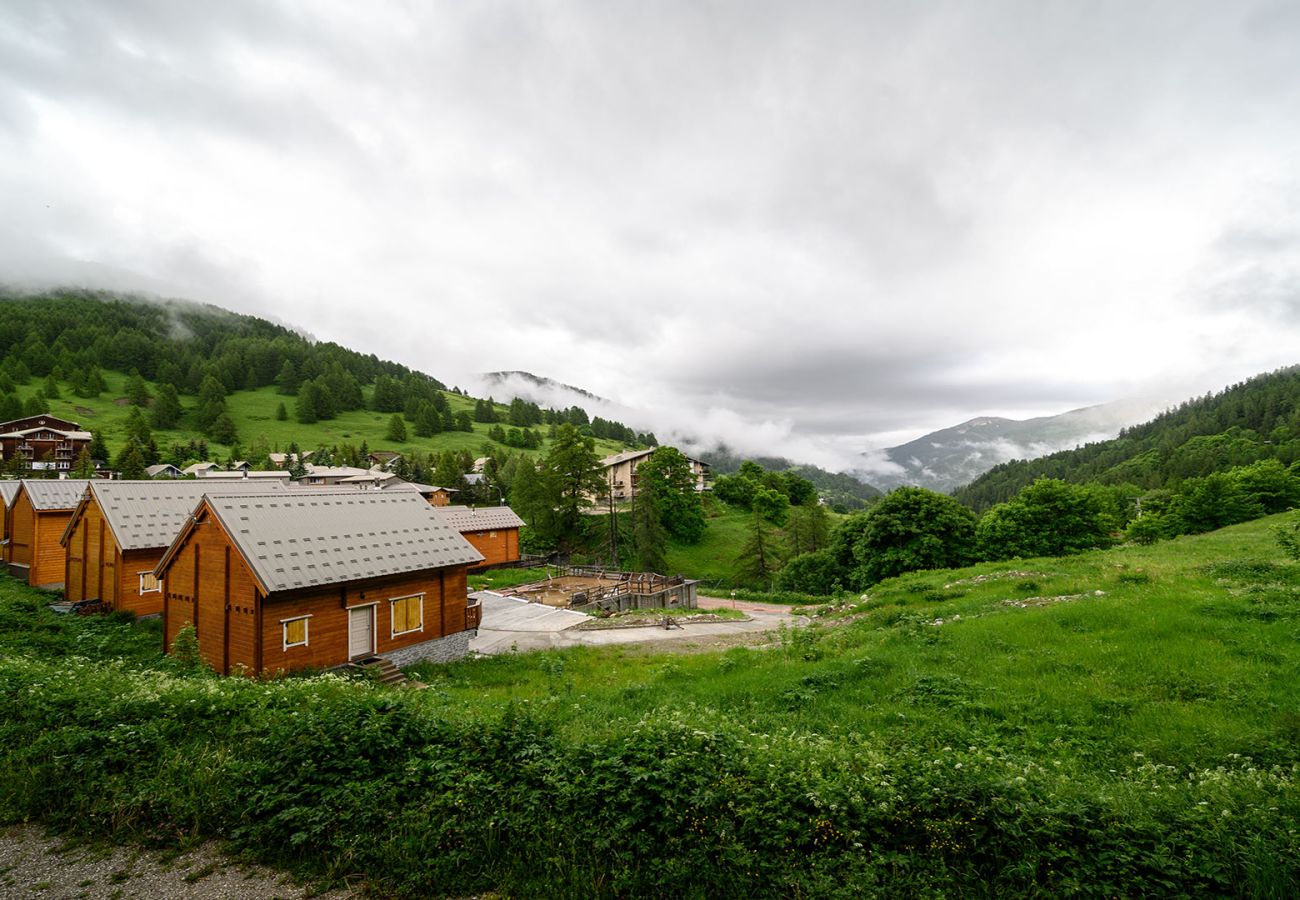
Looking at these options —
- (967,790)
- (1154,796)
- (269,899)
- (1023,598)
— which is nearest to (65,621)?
(269,899)

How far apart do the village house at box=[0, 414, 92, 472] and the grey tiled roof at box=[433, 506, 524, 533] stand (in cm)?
8571

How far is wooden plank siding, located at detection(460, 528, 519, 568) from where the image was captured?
157 ft

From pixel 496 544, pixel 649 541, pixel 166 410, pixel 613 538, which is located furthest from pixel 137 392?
pixel 649 541

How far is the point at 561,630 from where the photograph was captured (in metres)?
28.1

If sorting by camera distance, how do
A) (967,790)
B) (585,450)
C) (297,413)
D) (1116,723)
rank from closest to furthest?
(967,790) → (1116,723) → (585,450) → (297,413)

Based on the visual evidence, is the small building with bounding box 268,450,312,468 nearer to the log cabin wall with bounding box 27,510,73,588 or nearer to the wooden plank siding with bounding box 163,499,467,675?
the log cabin wall with bounding box 27,510,73,588

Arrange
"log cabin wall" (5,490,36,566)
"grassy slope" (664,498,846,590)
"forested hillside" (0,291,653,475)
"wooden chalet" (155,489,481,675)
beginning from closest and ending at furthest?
1. "wooden chalet" (155,489,481,675)
2. "log cabin wall" (5,490,36,566)
3. "grassy slope" (664,498,846,590)
4. "forested hillside" (0,291,653,475)

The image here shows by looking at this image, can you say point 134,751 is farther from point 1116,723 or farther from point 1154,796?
point 1116,723

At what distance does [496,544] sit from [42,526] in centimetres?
2841

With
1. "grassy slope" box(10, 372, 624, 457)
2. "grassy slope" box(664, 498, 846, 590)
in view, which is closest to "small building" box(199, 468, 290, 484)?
"grassy slope" box(664, 498, 846, 590)

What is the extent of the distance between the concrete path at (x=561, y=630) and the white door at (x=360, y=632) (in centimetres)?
505

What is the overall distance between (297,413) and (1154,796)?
558 feet

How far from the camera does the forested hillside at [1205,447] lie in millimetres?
121750

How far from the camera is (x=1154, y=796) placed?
21.0 ft
